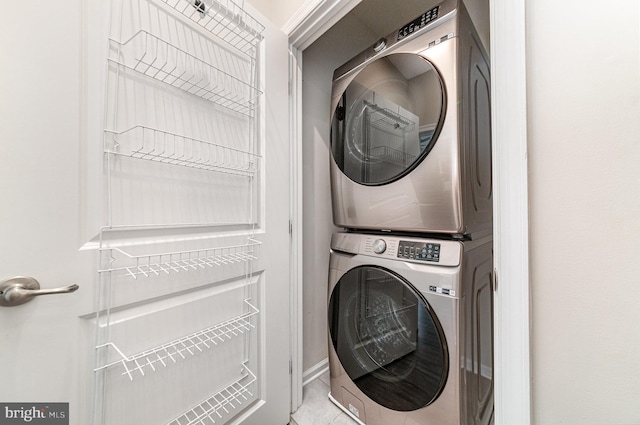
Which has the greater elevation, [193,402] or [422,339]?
[422,339]

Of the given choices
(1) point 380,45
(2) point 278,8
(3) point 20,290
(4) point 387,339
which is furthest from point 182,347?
(2) point 278,8

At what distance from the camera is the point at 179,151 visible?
33.5 inches

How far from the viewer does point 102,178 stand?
685 millimetres

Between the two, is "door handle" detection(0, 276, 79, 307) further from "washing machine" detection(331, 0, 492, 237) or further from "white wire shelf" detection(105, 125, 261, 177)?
"washing machine" detection(331, 0, 492, 237)

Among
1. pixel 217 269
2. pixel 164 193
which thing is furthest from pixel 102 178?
pixel 217 269

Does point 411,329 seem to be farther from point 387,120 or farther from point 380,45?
point 380,45

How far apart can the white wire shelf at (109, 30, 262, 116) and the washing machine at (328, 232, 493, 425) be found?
2.92 feet

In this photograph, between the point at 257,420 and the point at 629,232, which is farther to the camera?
the point at 257,420

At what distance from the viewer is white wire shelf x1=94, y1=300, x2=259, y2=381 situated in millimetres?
716

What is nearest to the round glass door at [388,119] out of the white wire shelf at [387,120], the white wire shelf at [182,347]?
the white wire shelf at [387,120]

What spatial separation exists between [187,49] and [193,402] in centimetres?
136

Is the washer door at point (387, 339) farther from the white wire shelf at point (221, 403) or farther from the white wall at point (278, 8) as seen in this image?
the white wall at point (278, 8)

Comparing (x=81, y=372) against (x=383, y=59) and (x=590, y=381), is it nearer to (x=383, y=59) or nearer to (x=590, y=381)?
(x=590, y=381)

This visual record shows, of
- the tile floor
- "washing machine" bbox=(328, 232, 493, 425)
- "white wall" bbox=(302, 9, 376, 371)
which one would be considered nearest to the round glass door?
"white wall" bbox=(302, 9, 376, 371)
